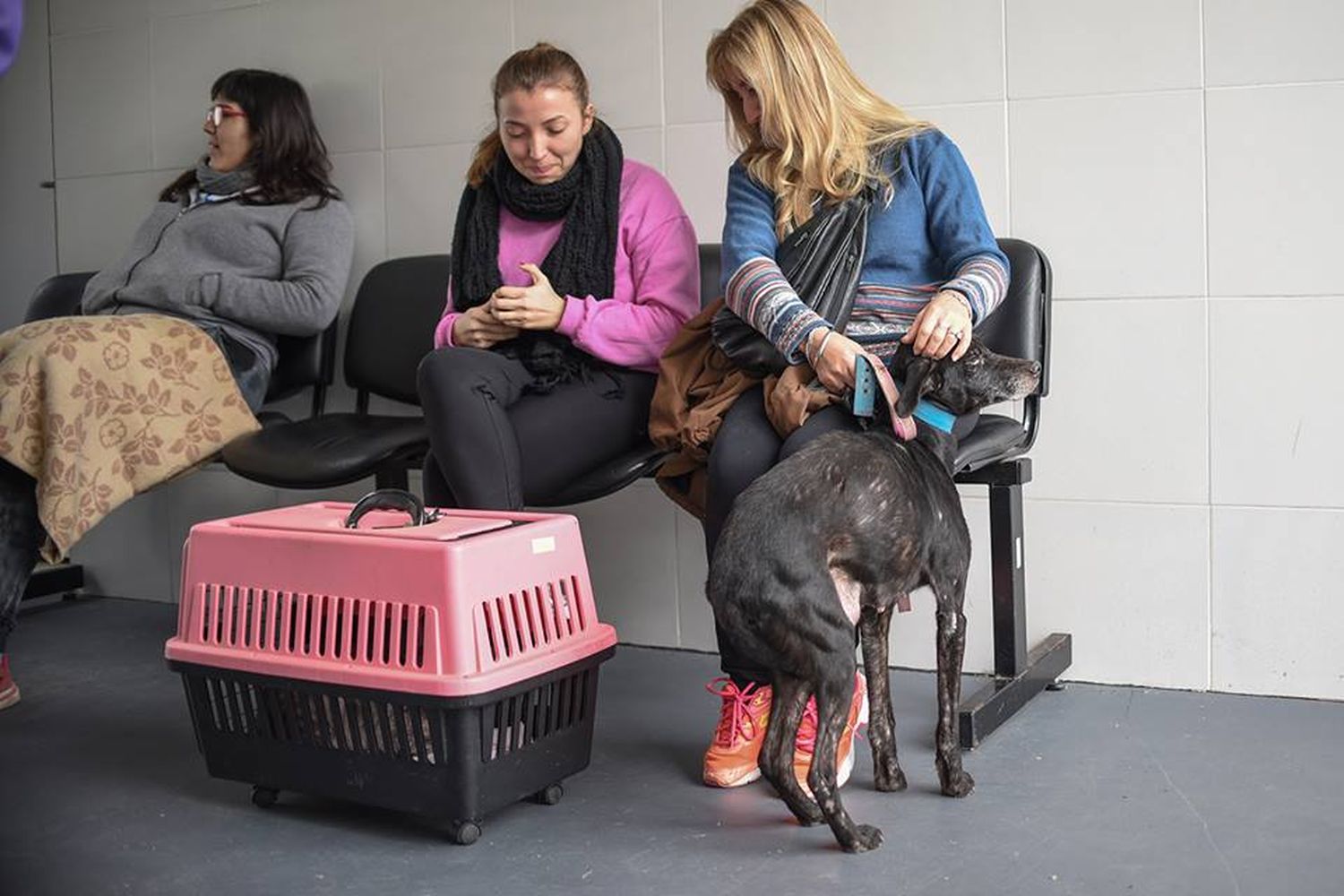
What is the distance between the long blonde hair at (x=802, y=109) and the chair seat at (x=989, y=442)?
0.47 metres

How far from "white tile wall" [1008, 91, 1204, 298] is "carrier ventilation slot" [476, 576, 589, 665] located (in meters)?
1.36

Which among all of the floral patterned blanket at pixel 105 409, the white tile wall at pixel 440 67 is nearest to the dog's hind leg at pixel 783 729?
the floral patterned blanket at pixel 105 409

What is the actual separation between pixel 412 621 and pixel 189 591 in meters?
0.46

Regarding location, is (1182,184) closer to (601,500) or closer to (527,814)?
(601,500)

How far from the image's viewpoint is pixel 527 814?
89.8 inches

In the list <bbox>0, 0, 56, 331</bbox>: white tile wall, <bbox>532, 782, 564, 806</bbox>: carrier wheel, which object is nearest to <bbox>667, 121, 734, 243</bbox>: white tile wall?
<bbox>532, 782, 564, 806</bbox>: carrier wheel

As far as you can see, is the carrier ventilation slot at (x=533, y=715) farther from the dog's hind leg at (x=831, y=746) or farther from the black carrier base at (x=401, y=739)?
the dog's hind leg at (x=831, y=746)

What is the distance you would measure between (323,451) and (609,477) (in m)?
0.69

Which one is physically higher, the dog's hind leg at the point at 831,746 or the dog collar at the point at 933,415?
the dog collar at the point at 933,415

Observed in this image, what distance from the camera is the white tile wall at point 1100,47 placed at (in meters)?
2.89

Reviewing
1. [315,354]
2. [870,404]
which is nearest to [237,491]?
[315,354]

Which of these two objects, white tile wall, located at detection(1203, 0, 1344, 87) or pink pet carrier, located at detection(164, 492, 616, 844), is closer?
pink pet carrier, located at detection(164, 492, 616, 844)

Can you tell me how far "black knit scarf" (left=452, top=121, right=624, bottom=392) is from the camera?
284 centimetres

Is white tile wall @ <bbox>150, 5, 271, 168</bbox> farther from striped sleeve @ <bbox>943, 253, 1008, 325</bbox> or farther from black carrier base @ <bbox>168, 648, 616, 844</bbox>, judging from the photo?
striped sleeve @ <bbox>943, 253, 1008, 325</bbox>
